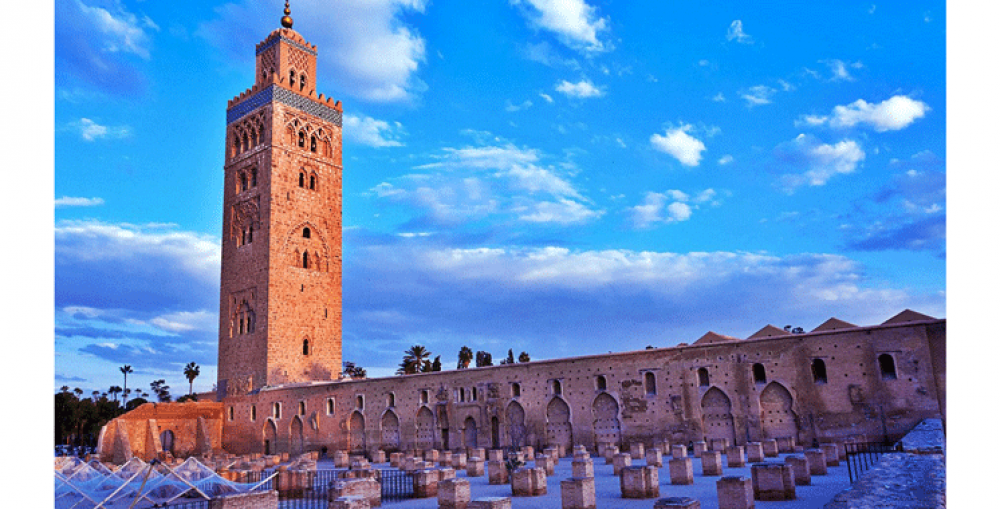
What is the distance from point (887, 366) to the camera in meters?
17.7

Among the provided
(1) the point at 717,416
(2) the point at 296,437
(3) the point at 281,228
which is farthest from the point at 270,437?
(1) the point at 717,416

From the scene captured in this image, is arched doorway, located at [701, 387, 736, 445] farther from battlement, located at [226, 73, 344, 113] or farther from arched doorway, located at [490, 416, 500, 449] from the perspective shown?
battlement, located at [226, 73, 344, 113]

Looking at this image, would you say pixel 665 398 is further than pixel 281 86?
No

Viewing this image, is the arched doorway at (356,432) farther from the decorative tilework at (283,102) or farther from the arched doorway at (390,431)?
the decorative tilework at (283,102)

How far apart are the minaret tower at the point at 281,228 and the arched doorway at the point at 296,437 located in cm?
282

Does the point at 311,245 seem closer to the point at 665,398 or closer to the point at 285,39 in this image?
the point at 285,39

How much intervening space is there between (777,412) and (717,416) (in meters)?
1.76

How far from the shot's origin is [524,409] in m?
23.7

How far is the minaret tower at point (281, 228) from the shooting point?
33.4 metres

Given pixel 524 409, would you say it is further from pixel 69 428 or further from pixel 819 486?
pixel 69 428
